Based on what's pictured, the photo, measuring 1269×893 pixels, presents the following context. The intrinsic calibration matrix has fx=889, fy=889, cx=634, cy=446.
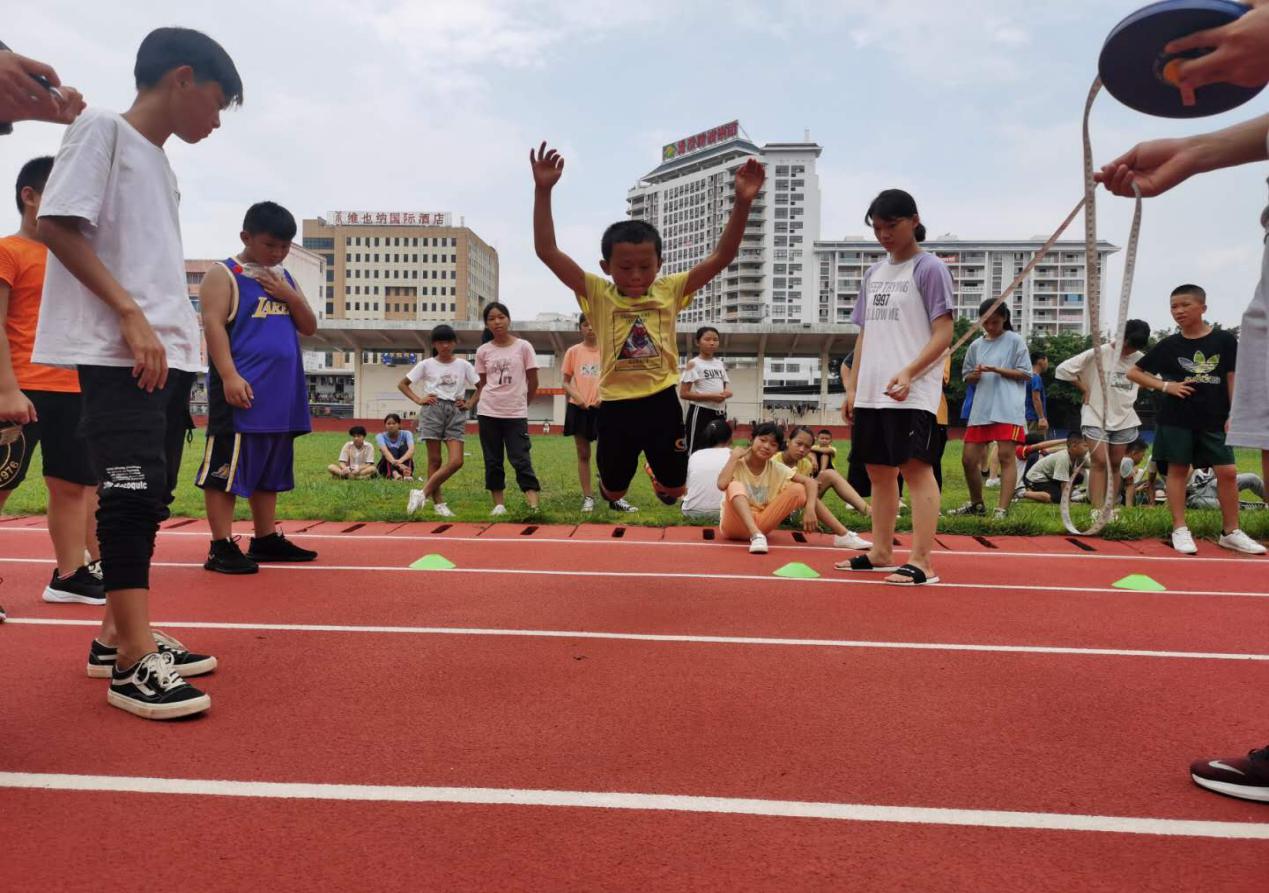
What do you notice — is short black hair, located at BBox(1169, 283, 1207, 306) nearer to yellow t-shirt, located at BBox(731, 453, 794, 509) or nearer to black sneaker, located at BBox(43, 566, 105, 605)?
yellow t-shirt, located at BBox(731, 453, 794, 509)

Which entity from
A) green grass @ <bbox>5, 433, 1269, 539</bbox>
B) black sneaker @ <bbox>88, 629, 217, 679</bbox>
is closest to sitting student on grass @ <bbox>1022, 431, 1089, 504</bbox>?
green grass @ <bbox>5, 433, 1269, 539</bbox>

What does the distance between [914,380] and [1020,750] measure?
2.87m

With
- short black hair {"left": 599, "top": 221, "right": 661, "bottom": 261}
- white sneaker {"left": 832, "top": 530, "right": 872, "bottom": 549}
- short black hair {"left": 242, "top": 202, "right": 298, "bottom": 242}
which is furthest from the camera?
white sneaker {"left": 832, "top": 530, "right": 872, "bottom": 549}

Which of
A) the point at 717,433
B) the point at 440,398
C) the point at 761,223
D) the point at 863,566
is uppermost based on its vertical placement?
the point at 761,223

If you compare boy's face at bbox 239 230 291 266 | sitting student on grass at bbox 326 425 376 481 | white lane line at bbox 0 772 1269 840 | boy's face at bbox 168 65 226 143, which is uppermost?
boy's face at bbox 168 65 226 143

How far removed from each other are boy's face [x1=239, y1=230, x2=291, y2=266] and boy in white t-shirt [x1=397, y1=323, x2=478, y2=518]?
303cm

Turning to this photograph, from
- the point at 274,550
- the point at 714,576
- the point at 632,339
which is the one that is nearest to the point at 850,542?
the point at 714,576

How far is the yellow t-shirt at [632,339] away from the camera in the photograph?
4.66 meters

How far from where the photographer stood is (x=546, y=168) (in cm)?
425

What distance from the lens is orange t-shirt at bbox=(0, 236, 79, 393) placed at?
388 cm

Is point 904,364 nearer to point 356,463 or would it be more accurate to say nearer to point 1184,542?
point 1184,542

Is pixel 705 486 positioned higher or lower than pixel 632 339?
lower

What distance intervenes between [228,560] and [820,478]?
15.9ft

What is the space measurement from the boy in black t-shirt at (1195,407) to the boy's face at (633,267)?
4053 millimetres
